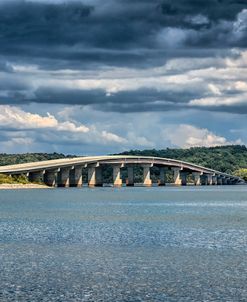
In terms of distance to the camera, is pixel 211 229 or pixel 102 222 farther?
pixel 102 222

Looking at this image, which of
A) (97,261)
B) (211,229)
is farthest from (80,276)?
(211,229)

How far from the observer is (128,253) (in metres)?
55.8

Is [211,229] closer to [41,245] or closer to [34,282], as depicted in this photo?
[41,245]

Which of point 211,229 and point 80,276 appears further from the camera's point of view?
point 211,229

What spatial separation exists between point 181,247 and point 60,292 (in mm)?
20911

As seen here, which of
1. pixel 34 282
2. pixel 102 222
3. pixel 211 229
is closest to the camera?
pixel 34 282

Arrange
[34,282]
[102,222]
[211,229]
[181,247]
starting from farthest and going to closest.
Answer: [102,222] < [211,229] < [181,247] < [34,282]

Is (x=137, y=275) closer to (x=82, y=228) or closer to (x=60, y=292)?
(x=60, y=292)

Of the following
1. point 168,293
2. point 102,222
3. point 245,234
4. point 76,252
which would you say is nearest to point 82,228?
point 102,222

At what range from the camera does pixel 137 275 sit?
148 ft

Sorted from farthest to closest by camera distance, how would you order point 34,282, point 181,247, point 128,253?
1. point 181,247
2. point 128,253
3. point 34,282

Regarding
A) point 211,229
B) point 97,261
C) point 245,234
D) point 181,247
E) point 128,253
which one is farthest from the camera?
point 211,229

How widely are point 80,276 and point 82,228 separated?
34.8 meters

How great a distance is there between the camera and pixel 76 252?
184 feet
